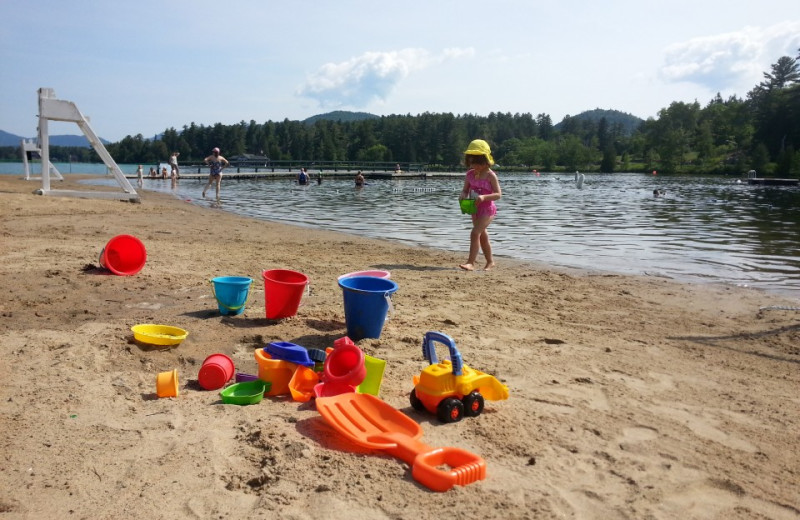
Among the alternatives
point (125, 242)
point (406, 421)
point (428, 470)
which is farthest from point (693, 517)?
point (125, 242)

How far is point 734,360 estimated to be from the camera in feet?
15.0

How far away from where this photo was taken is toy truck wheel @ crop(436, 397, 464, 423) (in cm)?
329

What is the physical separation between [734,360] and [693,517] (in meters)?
2.60

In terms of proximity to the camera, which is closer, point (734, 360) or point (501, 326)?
point (734, 360)

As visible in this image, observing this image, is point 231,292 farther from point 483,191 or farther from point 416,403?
point 483,191

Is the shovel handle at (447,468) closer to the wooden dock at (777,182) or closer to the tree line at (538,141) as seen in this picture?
the wooden dock at (777,182)

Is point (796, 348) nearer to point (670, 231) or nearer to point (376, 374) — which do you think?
point (376, 374)

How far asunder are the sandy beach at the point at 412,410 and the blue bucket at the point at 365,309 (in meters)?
0.11

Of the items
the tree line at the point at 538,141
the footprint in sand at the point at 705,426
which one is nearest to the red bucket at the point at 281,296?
the footprint in sand at the point at 705,426

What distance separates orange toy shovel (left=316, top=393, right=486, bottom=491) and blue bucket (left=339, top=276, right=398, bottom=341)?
1269 mm

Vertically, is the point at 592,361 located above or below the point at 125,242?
below

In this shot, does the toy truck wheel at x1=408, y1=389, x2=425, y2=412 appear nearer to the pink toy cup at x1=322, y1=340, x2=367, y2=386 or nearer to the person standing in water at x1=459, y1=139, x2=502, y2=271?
the pink toy cup at x1=322, y1=340, x2=367, y2=386

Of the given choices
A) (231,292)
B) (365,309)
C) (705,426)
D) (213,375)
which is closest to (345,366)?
(213,375)

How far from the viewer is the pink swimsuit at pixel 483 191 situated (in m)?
8.66
